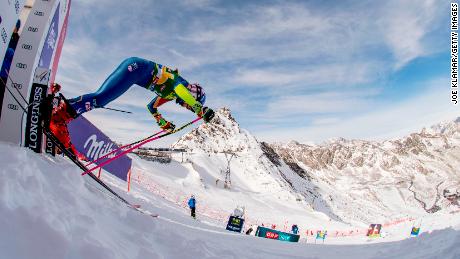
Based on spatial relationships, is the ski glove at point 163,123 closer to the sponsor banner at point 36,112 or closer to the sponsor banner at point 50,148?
the sponsor banner at point 50,148

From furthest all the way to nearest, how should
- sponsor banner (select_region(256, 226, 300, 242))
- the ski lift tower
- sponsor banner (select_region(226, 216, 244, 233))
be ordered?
1. the ski lift tower
2. sponsor banner (select_region(256, 226, 300, 242))
3. sponsor banner (select_region(226, 216, 244, 233))

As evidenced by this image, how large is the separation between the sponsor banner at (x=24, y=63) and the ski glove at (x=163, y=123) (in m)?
3.72

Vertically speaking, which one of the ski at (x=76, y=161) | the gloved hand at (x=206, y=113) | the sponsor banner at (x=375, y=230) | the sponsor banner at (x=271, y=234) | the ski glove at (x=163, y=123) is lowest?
the sponsor banner at (x=271, y=234)

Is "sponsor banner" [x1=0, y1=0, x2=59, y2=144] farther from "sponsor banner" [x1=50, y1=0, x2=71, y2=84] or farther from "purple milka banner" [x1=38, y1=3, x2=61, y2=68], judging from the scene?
"sponsor banner" [x1=50, y1=0, x2=71, y2=84]

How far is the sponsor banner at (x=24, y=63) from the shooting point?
5.62m

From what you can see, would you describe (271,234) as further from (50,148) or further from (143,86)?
(50,148)

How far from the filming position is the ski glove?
31.1ft

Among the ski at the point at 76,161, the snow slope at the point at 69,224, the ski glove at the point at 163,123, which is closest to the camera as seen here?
the snow slope at the point at 69,224

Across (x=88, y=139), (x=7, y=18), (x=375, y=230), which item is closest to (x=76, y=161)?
(x=7, y=18)

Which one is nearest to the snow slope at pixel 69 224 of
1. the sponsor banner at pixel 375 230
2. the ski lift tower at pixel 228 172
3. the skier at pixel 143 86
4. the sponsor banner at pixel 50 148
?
the sponsor banner at pixel 50 148

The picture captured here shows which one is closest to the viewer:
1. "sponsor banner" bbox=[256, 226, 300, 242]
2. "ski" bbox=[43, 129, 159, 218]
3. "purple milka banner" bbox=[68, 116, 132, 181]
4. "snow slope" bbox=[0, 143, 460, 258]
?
"snow slope" bbox=[0, 143, 460, 258]

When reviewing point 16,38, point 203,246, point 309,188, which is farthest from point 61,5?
point 309,188

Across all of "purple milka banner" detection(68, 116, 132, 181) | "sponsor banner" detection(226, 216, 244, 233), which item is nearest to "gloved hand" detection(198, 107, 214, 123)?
"purple milka banner" detection(68, 116, 132, 181)

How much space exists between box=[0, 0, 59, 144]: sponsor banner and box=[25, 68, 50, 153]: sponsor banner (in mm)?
101
